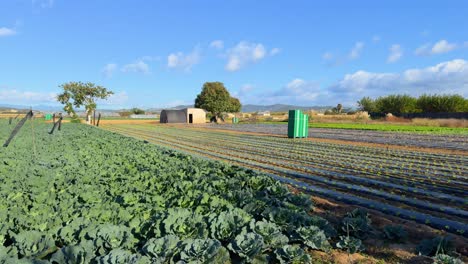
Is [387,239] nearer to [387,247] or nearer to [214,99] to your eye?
[387,247]

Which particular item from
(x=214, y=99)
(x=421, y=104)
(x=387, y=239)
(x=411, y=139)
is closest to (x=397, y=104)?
(x=421, y=104)

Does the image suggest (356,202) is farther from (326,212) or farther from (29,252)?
(29,252)

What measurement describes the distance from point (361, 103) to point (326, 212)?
8774 cm

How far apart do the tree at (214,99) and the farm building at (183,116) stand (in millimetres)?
4424

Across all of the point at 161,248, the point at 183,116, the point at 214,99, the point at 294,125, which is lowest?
the point at 161,248

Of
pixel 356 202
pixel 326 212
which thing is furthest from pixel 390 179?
pixel 326 212

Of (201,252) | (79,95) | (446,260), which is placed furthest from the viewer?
(79,95)

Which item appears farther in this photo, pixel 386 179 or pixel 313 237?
pixel 386 179

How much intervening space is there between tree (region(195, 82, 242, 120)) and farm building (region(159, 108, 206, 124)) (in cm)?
442

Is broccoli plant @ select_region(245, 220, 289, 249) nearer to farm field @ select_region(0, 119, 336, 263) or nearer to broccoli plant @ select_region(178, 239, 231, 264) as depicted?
farm field @ select_region(0, 119, 336, 263)

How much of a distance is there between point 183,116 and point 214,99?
8697mm

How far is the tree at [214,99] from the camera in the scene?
63.3 m

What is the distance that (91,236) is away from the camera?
352cm

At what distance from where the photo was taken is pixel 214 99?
63.8 metres
